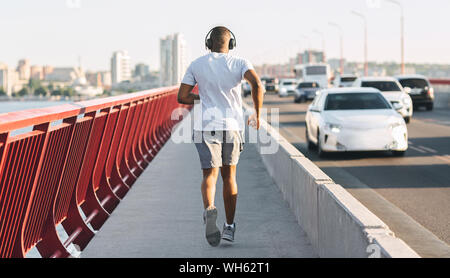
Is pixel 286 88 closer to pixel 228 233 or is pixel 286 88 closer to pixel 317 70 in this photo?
pixel 317 70

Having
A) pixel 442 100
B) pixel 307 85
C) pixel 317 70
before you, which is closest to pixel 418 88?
pixel 442 100

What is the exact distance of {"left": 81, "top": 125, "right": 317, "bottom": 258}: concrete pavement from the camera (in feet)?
22.2

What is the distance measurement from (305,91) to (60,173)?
45516 millimetres

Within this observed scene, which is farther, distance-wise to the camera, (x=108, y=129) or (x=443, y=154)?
(x=443, y=154)

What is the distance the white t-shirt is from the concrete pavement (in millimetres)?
1033

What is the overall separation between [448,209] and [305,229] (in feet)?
8.74

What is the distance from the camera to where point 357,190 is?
36.7 ft

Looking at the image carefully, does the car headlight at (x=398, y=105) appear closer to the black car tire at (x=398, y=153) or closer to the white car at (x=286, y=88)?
the black car tire at (x=398, y=153)

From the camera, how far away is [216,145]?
6754 mm

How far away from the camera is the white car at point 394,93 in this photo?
1046 inches

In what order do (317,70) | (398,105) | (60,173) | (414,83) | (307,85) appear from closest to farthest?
(60,173) < (398,105) < (414,83) < (307,85) < (317,70)
